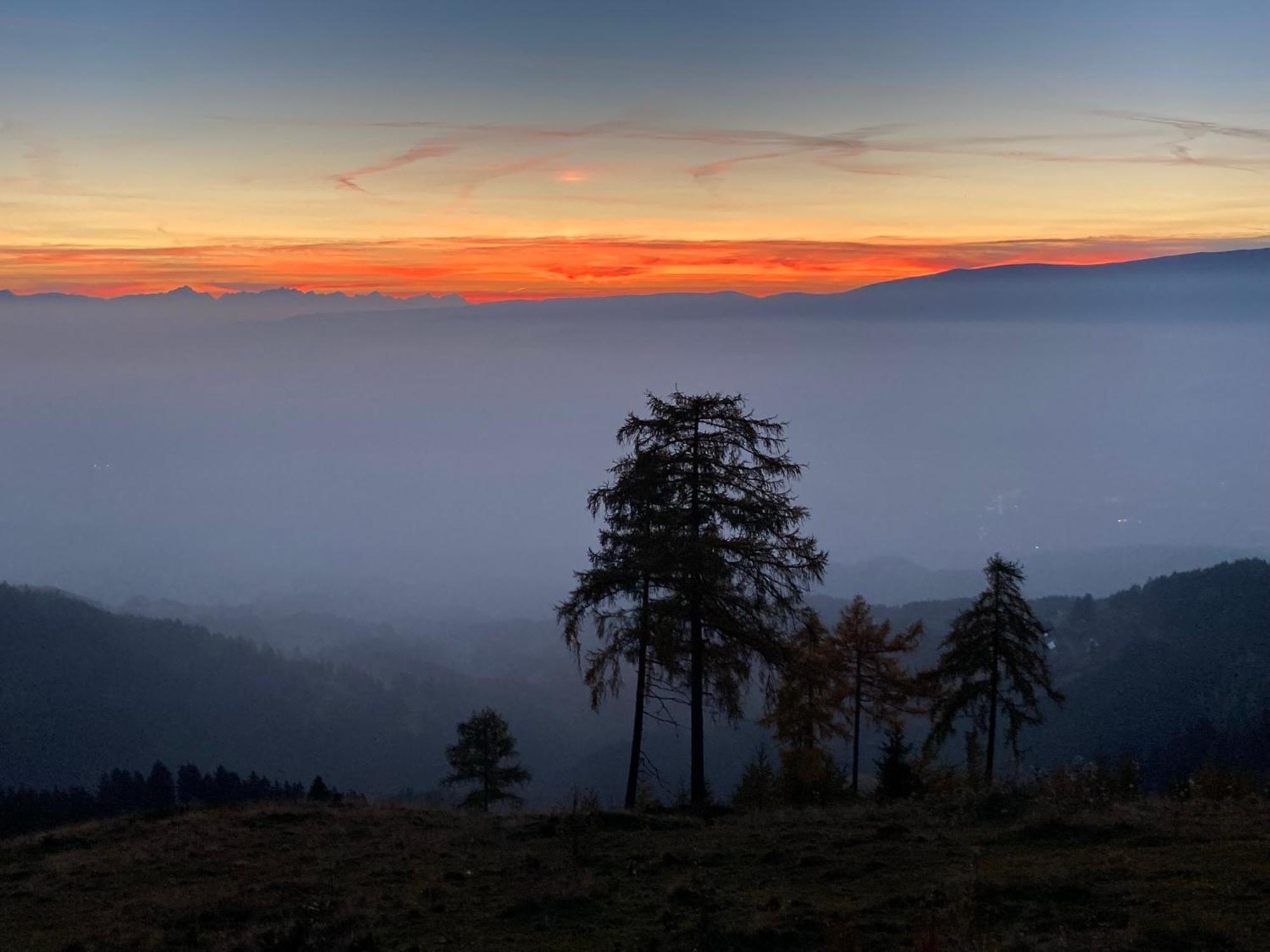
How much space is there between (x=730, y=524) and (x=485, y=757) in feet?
58.1

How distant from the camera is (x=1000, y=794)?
15953 mm

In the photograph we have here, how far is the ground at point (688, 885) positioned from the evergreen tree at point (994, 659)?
1051 cm

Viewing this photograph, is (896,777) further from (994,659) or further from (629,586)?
(629,586)

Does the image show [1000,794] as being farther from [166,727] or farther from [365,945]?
[166,727]

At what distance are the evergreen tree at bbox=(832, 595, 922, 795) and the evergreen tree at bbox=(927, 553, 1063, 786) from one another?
3.49 feet

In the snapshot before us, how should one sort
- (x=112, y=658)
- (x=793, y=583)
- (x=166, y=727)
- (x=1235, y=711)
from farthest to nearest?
(x=112, y=658), (x=166, y=727), (x=1235, y=711), (x=793, y=583)

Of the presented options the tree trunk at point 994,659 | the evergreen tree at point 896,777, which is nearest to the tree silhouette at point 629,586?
the evergreen tree at point 896,777

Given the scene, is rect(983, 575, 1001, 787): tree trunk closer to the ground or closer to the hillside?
the ground

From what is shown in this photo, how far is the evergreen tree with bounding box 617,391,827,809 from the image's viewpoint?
65.7 feet

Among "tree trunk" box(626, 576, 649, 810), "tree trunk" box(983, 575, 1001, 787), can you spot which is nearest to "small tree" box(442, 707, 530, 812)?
"tree trunk" box(626, 576, 649, 810)

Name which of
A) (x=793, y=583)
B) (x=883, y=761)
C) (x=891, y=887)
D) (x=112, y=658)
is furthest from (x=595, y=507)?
(x=112, y=658)

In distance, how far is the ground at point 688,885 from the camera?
10.1 meters

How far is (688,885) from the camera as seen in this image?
1234 centimetres

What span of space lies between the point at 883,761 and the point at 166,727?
7324 inches
